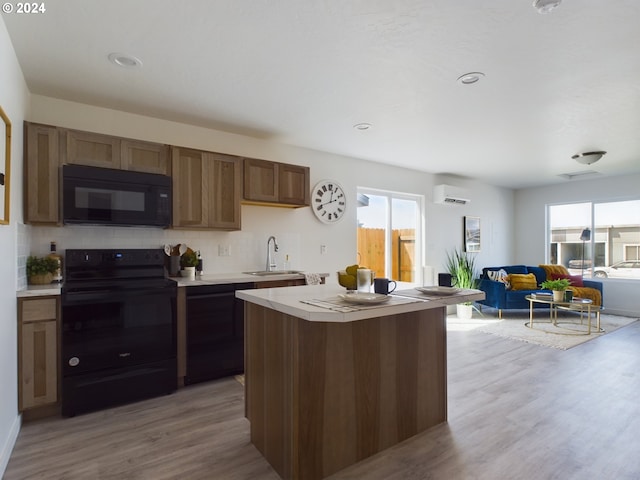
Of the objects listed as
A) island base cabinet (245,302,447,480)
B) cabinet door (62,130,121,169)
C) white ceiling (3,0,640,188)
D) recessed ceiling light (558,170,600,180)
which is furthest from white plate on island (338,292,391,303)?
recessed ceiling light (558,170,600,180)

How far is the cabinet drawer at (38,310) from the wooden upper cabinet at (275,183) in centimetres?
183

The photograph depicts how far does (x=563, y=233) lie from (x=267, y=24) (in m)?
7.37

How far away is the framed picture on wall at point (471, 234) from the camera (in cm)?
655

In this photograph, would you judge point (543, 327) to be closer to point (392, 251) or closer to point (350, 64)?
point (392, 251)

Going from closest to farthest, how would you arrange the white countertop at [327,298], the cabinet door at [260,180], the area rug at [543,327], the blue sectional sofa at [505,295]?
the white countertop at [327,298] → the cabinet door at [260,180] → the area rug at [543,327] → the blue sectional sofa at [505,295]

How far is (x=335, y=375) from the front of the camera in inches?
72.5

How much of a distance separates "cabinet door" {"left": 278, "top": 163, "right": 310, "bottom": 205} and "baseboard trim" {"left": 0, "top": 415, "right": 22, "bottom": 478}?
2.72 m

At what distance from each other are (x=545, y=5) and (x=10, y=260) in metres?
3.39

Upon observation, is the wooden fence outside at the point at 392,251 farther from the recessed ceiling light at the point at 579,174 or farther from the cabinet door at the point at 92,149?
the cabinet door at the point at 92,149

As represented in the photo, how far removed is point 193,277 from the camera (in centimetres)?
327

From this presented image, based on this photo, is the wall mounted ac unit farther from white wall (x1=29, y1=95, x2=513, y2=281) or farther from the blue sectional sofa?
the blue sectional sofa

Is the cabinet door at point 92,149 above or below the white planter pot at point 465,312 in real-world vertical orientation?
above

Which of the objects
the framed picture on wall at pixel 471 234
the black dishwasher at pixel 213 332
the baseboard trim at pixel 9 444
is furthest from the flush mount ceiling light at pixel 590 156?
the baseboard trim at pixel 9 444

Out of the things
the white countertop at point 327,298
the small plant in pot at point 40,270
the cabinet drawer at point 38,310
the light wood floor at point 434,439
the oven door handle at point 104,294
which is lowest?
the light wood floor at point 434,439
